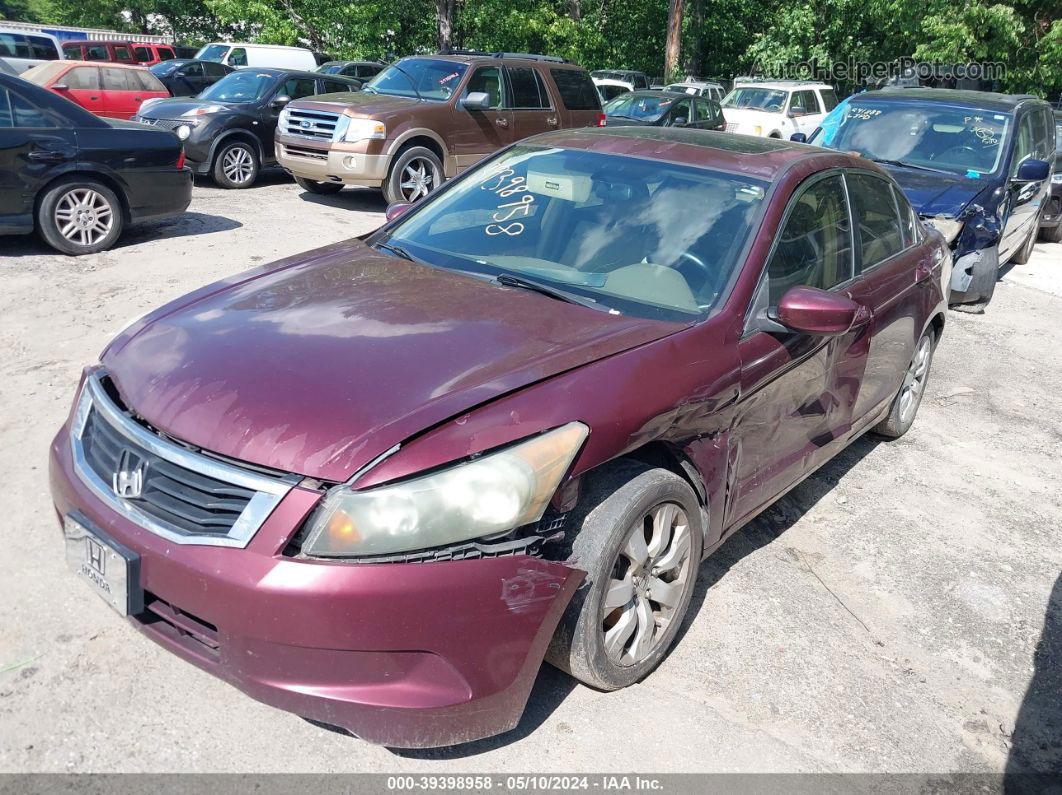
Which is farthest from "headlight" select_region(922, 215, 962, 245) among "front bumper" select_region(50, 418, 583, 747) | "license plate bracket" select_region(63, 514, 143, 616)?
"license plate bracket" select_region(63, 514, 143, 616)

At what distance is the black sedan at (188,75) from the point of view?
20438mm

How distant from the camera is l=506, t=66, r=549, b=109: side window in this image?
40.5ft

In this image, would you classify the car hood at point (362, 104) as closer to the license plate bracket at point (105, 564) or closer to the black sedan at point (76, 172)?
the black sedan at point (76, 172)

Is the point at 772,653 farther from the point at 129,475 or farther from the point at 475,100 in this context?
the point at 475,100

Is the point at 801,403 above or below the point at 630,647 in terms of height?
above

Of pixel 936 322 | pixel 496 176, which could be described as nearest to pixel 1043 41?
pixel 936 322

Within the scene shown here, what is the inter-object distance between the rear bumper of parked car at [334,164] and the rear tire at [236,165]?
3.45 feet

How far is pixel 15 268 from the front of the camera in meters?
7.56

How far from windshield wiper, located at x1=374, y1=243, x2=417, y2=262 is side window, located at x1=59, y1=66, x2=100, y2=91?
14.5m

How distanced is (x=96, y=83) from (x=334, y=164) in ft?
26.0

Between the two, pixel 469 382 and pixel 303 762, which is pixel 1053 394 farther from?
pixel 303 762

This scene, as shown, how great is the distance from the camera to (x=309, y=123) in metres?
11.1

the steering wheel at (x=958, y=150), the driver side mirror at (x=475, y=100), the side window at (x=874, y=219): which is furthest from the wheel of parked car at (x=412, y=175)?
the side window at (x=874, y=219)

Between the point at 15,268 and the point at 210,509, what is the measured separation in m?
6.24
